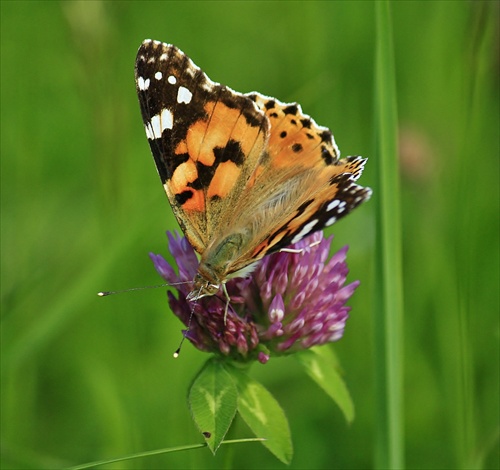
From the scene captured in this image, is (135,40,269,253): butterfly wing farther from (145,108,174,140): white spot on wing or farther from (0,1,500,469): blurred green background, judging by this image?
(0,1,500,469): blurred green background

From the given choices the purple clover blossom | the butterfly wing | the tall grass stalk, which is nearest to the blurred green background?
the tall grass stalk

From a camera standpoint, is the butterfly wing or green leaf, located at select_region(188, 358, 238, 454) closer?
green leaf, located at select_region(188, 358, 238, 454)

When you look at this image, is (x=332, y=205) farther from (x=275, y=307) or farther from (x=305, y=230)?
(x=275, y=307)

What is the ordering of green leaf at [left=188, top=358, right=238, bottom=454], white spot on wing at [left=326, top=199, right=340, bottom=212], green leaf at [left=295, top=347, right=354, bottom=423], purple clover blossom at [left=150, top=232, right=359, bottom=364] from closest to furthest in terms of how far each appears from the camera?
1. green leaf at [left=188, top=358, right=238, bottom=454]
2. white spot on wing at [left=326, top=199, right=340, bottom=212]
3. purple clover blossom at [left=150, top=232, right=359, bottom=364]
4. green leaf at [left=295, top=347, right=354, bottom=423]

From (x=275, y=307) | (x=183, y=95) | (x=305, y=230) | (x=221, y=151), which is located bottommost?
(x=275, y=307)

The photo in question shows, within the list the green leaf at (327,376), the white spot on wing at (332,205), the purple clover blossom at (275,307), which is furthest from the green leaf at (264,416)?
the white spot on wing at (332,205)

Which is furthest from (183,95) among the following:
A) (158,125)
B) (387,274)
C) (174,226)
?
(174,226)
